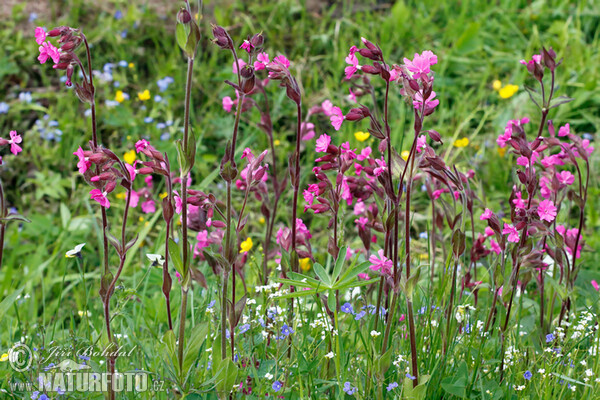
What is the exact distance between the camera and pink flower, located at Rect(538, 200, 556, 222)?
164 centimetres

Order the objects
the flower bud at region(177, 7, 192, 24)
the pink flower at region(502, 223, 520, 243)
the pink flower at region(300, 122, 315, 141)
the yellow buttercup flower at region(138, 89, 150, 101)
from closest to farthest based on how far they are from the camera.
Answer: the flower bud at region(177, 7, 192, 24) → the pink flower at region(502, 223, 520, 243) → the pink flower at region(300, 122, 315, 141) → the yellow buttercup flower at region(138, 89, 150, 101)

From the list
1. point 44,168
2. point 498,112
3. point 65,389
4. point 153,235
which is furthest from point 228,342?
point 498,112

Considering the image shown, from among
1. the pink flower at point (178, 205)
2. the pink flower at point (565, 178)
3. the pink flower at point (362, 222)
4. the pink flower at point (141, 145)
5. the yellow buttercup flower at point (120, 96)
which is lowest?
the pink flower at point (362, 222)

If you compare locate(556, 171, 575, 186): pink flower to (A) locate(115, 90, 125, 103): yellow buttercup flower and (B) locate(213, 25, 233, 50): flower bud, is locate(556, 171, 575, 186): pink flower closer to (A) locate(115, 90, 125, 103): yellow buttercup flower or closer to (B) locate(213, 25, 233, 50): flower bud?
(B) locate(213, 25, 233, 50): flower bud

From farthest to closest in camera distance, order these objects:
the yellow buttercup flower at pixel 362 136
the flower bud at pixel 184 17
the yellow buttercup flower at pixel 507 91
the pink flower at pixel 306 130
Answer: the yellow buttercup flower at pixel 507 91 → the yellow buttercup flower at pixel 362 136 → the pink flower at pixel 306 130 → the flower bud at pixel 184 17

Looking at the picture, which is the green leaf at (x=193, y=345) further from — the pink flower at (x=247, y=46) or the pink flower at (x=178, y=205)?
the pink flower at (x=247, y=46)

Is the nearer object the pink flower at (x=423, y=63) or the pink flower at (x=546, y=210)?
the pink flower at (x=423, y=63)

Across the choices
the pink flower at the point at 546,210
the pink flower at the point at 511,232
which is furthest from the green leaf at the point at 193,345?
the pink flower at the point at 546,210

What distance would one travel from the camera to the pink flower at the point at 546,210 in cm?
164

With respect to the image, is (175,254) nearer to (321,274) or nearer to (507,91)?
(321,274)

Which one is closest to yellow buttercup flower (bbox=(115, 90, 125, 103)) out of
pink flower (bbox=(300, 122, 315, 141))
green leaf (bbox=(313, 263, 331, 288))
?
pink flower (bbox=(300, 122, 315, 141))

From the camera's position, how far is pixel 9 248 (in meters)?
3.01

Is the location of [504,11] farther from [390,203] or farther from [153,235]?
[390,203]

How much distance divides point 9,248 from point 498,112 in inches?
104
